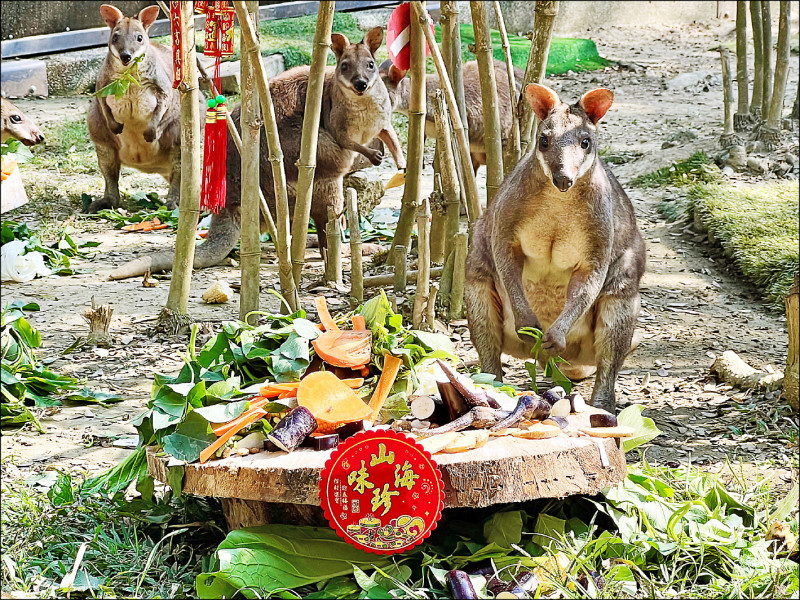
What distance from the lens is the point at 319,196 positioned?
585cm

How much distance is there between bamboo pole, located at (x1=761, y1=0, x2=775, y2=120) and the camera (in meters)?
7.50

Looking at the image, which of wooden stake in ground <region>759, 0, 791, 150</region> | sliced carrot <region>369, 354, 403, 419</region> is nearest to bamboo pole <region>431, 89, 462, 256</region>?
sliced carrot <region>369, 354, 403, 419</region>

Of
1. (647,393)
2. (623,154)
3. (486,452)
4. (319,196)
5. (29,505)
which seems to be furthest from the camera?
(623,154)

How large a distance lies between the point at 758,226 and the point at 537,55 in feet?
8.78

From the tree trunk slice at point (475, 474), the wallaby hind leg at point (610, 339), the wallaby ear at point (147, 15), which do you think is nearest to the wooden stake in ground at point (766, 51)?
the wallaby ear at point (147, 15)

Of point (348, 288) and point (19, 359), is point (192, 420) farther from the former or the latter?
point (348, 288)

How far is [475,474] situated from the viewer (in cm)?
227

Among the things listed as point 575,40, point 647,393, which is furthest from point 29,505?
point 575,40

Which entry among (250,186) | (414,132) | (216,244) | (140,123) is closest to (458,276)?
(414,132)

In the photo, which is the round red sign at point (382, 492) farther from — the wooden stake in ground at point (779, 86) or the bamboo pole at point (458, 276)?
the wooden stake in ground at point (779, 86)

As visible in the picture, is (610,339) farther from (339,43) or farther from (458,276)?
(339,43)

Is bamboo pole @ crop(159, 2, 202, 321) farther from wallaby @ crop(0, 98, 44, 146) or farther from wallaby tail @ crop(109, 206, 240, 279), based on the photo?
wallaby @ crop(0, 98, 44, 146)

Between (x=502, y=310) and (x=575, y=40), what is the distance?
9211 millimetres

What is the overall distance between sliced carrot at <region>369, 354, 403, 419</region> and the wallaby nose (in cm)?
85
